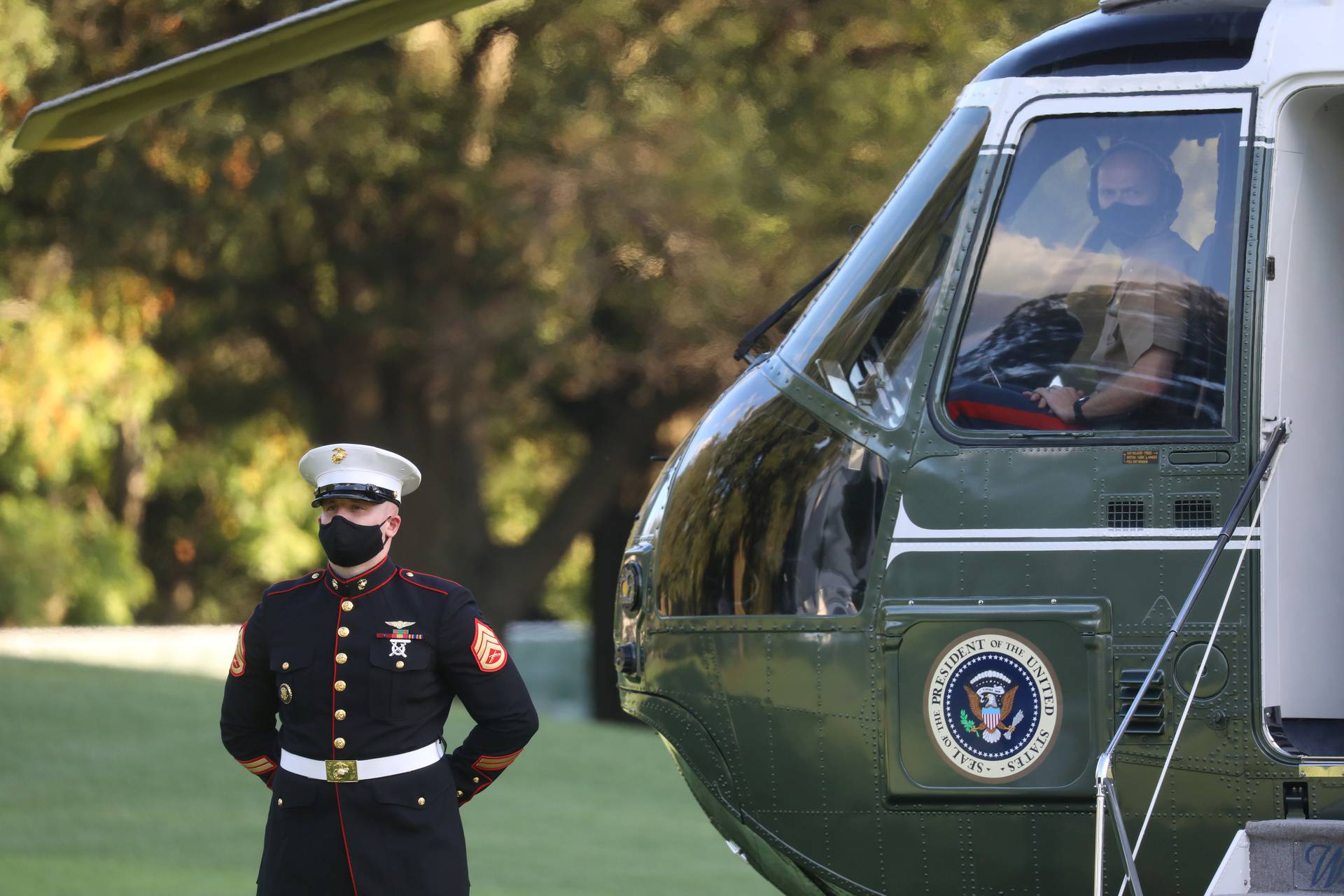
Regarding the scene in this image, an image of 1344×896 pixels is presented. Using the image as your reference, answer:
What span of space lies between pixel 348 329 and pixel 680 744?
40.2 ft

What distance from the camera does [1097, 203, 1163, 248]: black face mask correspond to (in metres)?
5.17

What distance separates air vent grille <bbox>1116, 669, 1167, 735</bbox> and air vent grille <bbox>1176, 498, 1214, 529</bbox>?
0.38 m

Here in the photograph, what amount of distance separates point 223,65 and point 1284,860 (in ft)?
10.9

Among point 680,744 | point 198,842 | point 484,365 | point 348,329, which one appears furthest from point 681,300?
point 680,744

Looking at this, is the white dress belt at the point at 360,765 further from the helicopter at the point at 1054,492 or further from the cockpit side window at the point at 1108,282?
the cockpit side window at the point at 1108,282

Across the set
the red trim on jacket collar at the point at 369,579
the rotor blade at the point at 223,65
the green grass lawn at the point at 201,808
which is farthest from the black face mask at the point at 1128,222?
the green grass lawn at the point at 201,808

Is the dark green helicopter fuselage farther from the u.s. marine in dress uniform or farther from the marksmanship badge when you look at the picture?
the marksmanship badge

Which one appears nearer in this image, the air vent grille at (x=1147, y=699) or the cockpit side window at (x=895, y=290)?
the air vent grille at (x=1147, y=699)

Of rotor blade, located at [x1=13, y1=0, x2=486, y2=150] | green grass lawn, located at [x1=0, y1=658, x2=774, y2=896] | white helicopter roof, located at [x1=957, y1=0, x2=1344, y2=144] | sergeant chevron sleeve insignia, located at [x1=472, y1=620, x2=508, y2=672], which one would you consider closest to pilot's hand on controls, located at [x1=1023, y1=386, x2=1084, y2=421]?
white helicopter roof, located at [x1=957, y1=0, x2=1344, y2=144]

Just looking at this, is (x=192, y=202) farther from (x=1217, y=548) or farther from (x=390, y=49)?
(x=1217, y=548)

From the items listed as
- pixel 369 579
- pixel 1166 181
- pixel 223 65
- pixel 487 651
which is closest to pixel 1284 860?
pixel 1166 181

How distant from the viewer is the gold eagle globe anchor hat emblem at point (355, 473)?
4.86 m

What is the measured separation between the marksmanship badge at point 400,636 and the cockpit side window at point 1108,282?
154 centimetres

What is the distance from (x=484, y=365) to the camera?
17.0m
